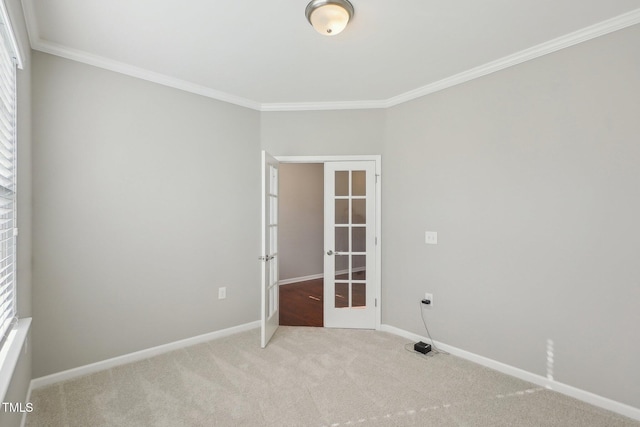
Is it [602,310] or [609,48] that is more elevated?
[609,48]

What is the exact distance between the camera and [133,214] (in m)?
2.84

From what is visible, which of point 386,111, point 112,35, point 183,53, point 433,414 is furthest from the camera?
point 386,111

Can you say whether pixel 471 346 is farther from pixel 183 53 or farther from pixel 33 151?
pixel 33 151

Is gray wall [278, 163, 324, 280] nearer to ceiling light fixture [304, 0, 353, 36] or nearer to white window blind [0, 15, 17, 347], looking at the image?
ceiling light fixture [304, 0, 353, 36]

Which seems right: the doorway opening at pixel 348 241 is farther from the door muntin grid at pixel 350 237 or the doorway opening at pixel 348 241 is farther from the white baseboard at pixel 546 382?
the white baseboard at pixel 546 382

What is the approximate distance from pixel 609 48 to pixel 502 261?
170cm

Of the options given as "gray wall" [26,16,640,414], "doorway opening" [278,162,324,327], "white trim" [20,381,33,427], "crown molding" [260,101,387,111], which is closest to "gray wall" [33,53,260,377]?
"gray wall" [26,16,640,414]

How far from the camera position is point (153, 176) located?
2951 mm

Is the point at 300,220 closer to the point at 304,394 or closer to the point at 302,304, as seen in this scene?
the point at 302,304

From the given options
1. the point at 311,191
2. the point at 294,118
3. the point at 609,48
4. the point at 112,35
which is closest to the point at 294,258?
the point at 311,191

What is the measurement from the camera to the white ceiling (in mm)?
2025

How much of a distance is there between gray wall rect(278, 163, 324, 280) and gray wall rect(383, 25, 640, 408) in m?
2.83

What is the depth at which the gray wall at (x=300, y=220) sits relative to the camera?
5859 millimetres

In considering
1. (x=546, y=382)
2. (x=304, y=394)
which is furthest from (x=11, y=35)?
(x=546, y=382)
